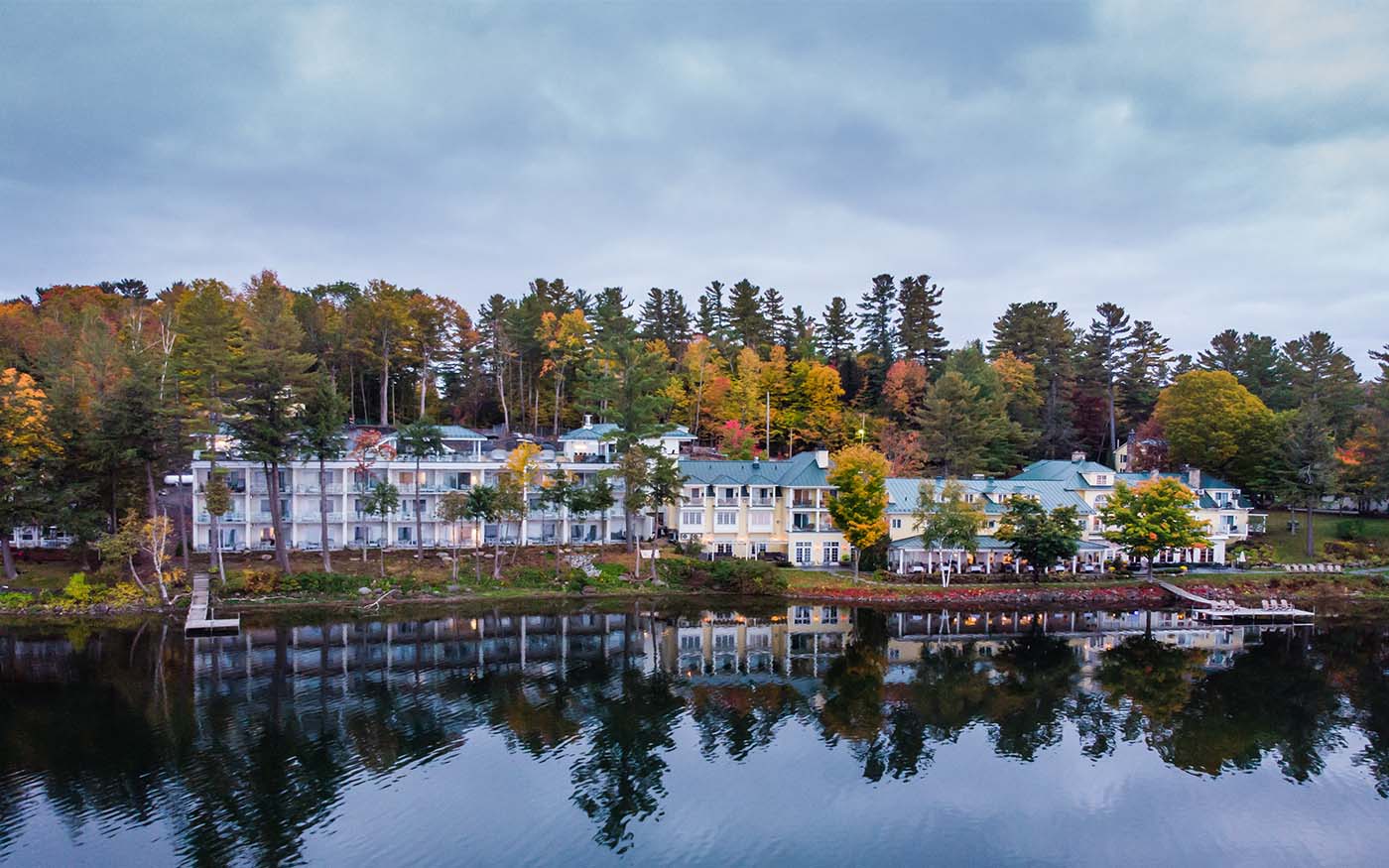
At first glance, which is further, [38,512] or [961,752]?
[38,512]

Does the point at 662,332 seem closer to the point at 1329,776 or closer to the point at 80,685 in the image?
the point at 80,685

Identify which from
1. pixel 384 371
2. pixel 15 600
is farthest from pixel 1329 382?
pixel 15 600

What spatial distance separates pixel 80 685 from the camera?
1174 inches

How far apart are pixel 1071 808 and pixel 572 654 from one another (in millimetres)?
21032

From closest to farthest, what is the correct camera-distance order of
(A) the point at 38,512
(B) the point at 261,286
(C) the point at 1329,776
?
(C) the point at 1329,776 → (A) the point at 38,512 → (B) the point at 261,286

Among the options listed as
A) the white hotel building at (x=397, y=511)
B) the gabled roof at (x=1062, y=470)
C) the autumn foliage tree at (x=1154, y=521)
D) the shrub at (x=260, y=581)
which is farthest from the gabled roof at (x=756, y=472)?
the shrub at (x=260, y=581)

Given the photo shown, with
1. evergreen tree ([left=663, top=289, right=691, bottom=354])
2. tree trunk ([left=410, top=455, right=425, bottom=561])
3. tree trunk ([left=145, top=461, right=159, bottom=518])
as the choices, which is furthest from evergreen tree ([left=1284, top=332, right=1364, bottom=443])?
tree trunk ([left=145, top=461, right=159, bottom=518])

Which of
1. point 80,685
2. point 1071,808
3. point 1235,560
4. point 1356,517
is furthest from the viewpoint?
point 1356,517

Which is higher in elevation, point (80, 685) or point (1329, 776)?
point (80, 685)

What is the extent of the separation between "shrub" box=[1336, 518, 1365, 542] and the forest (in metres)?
2.52

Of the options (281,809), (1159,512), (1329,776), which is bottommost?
(1329,776)

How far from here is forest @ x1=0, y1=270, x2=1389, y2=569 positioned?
4619cm

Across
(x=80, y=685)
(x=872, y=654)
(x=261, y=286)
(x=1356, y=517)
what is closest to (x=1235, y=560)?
(x=1356, y=517)

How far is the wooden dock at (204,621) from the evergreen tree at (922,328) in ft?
214
